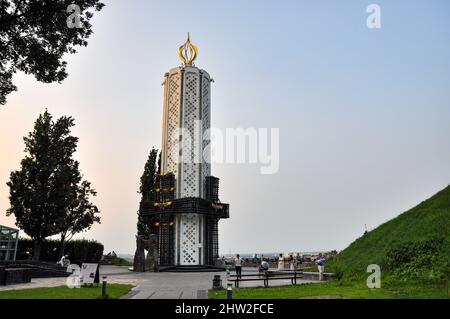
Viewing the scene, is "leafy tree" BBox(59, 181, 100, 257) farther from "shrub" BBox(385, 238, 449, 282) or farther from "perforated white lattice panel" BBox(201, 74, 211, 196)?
"shrub" BBox(385, 238, 449, 282)

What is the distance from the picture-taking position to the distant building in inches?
A: 1212

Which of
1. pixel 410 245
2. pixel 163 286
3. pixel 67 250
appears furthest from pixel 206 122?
pixel 410 245

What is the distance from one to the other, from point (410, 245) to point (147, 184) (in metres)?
32.5

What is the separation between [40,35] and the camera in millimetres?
13906

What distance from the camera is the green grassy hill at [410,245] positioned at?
47.5ft

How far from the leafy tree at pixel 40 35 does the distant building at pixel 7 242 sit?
2037cm

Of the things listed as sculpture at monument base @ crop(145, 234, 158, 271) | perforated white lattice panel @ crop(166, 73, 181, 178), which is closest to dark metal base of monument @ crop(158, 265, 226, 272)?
sculpture at monument base @ crop(145, 234, 158, 271)

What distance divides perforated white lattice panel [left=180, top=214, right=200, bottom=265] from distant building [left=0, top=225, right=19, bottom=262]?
578 inches

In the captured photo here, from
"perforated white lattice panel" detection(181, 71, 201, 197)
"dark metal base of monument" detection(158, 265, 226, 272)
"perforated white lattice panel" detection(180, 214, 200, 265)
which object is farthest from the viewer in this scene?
"perforated white lattice panel" detection(181, 71, 201, 197)

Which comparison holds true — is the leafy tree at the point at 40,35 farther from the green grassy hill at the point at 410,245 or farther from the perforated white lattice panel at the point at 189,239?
the perforated white lattice panel at the point at 189,239

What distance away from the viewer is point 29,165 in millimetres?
34812

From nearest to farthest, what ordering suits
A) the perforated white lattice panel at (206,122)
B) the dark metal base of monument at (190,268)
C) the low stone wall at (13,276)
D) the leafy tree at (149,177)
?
the low stone wall at (13,276) < the dark metal base of monument at (190,268) < the perforated white lattice panel at (206,122) < the leafy tree at (149,177)

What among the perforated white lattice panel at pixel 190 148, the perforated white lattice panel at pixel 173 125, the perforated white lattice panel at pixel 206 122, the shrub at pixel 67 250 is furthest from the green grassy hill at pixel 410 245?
the shrub at pixel 67 250
